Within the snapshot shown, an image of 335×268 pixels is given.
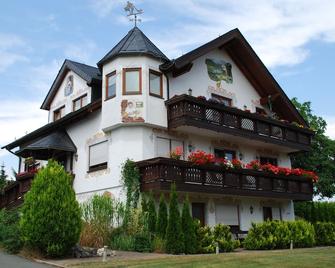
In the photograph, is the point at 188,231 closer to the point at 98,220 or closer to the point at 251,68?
the point at 98,220

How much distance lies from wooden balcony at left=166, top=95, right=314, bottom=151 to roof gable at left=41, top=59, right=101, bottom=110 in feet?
19.0

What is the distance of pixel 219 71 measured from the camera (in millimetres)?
26375

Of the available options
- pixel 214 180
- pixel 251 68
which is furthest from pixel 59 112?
pixel 214 180

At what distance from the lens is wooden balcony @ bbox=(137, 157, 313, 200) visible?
1952cm

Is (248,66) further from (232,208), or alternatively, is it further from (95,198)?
(95,198)

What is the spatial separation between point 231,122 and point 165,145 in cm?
366

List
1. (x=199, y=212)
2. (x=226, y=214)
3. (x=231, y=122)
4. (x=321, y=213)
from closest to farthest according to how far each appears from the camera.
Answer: (x=199, y=212), (x=231, y=122), (x=226, y=214), (x=321, y=213)

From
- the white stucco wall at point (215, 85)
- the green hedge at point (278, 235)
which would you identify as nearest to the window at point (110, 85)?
the white stucco wall at point (215, 85)

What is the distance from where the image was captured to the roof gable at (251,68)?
2410 cm

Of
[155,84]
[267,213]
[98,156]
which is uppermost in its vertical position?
[155,84]

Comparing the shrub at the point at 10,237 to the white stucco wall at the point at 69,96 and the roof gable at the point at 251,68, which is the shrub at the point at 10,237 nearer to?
the white stucco wall at the point at 69,96

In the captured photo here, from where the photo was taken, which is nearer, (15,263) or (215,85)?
(15,263)

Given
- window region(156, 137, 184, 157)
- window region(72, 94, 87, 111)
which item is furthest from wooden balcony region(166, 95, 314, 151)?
window region(72, 94, 87, 111)

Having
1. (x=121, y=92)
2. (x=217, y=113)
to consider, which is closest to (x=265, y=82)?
(x=217, y=113)
